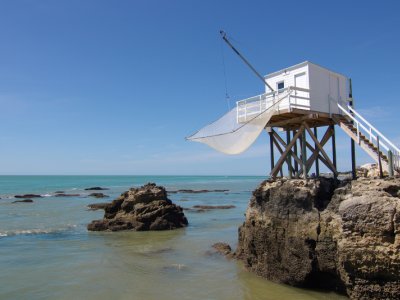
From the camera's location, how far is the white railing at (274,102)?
47.7 feet

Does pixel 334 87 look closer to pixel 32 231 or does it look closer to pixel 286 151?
pixel 286 151

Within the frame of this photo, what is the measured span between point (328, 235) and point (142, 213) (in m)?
16.6

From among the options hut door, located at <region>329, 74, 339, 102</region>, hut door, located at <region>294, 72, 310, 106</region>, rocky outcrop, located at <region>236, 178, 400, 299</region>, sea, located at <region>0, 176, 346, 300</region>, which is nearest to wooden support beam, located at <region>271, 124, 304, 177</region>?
hut door, located at <region>294, 72, 310, 106</region>

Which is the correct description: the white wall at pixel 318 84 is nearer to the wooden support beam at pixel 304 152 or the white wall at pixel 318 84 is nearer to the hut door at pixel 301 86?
the hut door at pixel 301 86

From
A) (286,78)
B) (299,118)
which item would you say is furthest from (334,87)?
(299,118)

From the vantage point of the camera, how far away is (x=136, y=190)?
27.4m

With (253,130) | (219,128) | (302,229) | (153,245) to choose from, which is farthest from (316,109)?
(153,245)

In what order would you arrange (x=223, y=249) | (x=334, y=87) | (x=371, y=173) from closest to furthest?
(x=334, y=87) → (x=223, y=249) → (x=371, y=173)

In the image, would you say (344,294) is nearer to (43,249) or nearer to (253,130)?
(253,130)

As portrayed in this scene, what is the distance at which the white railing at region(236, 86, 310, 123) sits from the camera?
1455 centimetres

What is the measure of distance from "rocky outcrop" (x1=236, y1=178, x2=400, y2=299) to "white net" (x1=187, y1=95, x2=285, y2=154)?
2.10 meters

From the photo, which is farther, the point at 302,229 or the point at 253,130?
the point at 253,130

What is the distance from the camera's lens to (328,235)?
11422 millimetres

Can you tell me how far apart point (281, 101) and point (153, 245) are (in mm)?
10387
